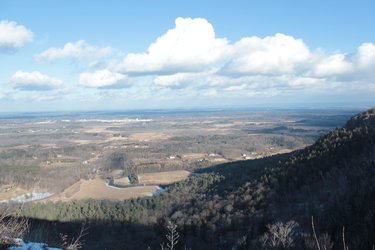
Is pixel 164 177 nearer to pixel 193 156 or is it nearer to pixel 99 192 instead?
pixel 99 192

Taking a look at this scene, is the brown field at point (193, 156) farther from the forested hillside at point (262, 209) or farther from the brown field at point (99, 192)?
the forested hillside at point (262, 209)

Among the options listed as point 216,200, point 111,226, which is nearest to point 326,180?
point 216,200

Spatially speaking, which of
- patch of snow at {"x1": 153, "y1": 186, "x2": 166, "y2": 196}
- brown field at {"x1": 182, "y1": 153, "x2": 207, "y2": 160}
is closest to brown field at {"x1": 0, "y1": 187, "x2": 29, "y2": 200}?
patch of snow at {"x1": 153, "y1": 186, "x2": 166, "y2": 196}

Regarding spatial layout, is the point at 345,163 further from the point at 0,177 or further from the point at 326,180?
the point at 0,177

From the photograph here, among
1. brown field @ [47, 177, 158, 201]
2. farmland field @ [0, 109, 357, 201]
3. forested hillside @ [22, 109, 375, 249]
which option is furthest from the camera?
farmland field @ [0, 109, 357, 201]

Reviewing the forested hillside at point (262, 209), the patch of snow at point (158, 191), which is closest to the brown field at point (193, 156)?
the patch of snow at point (158, 191)

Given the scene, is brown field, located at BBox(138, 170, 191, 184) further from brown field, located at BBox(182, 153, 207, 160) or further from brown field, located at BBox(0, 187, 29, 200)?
brown field, located at BBox(0, 187, 29, 200)
